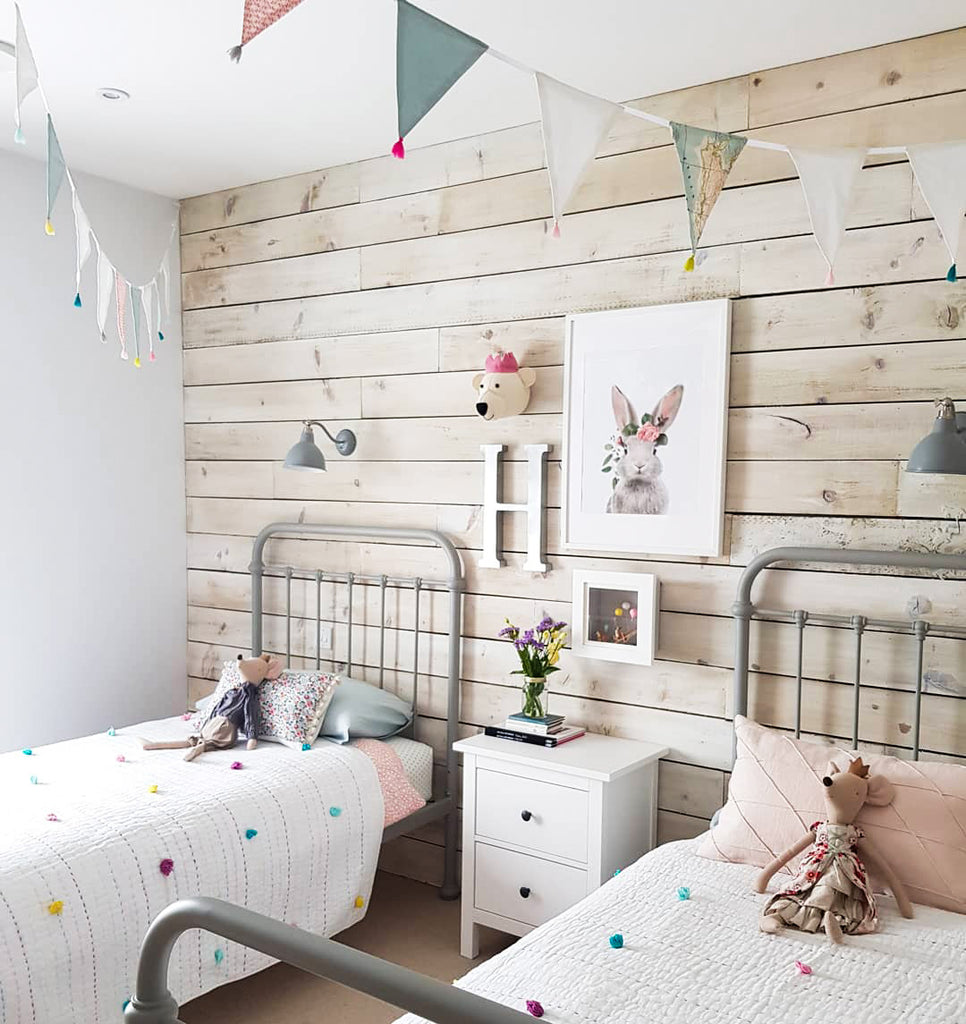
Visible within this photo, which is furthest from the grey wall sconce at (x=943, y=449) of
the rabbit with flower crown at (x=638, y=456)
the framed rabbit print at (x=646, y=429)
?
the rabbit with flower crown at (x=638, y=456)

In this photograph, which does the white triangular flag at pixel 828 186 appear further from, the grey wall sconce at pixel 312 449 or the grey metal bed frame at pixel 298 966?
the grey wall sconce at pixel 312 449

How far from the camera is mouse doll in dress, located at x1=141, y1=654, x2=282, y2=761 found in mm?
3064

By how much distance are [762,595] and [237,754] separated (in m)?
1.61

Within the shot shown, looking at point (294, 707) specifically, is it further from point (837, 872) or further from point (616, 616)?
point (837, 872)

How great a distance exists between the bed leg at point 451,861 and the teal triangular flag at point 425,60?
7.62ft

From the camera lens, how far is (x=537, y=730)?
294cm

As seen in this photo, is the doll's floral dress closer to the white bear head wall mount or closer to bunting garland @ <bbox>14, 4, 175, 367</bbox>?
the white bear head wall mount

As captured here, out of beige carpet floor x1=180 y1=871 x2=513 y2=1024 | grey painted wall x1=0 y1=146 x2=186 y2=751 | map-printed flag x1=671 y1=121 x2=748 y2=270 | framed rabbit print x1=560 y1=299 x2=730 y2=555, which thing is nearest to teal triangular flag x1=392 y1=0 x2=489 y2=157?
map-printed flag x1=671 y1=121 x2=748 y2=270

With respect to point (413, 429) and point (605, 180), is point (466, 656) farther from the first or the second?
point (605, 180)

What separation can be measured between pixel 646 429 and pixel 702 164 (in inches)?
36.6

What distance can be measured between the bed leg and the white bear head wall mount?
134 cm

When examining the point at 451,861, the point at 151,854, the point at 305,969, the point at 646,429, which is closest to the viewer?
the point at 305,969

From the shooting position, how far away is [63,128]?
322cm

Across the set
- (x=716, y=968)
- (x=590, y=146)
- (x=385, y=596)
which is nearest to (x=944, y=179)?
(x=590, y=146)
